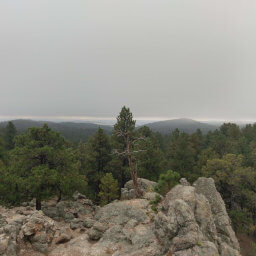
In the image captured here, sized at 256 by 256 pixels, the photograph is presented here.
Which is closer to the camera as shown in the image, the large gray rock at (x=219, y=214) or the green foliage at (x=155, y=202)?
the large gray rock at (x=219, y=214)

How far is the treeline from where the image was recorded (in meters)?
14.4

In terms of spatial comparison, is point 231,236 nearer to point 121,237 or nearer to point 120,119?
point 121,237

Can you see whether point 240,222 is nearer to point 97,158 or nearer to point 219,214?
point 219,214

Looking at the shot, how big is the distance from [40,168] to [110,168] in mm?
11217

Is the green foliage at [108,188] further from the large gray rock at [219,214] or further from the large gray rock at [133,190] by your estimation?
the large gray rock at [219,214]

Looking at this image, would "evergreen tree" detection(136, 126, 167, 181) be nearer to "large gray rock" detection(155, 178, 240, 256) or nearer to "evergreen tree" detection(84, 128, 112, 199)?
"evergreen tree" detection(84, 128, 112, 199)

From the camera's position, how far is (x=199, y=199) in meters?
11.9

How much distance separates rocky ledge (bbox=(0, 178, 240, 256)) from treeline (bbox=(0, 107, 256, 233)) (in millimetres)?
3087

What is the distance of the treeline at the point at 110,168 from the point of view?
1444cm

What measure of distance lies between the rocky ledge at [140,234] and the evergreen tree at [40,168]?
109 inches

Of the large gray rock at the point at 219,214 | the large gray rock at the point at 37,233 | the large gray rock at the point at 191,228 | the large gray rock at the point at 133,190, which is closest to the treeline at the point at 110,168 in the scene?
the large gray rock at the point at 133,190

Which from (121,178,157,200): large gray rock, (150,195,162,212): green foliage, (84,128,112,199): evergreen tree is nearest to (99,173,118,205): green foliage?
(121,178,157,200): large gray rock

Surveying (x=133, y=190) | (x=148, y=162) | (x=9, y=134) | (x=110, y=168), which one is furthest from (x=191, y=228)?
(x=9, y=134)

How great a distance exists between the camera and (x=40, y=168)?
14461mm
